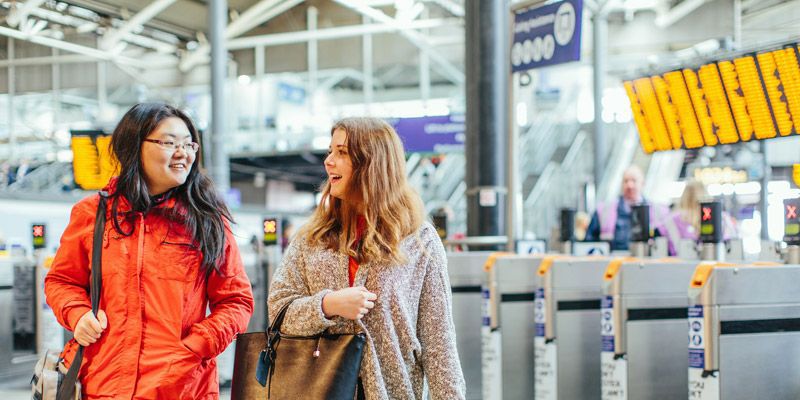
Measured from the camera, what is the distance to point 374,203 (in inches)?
99.4

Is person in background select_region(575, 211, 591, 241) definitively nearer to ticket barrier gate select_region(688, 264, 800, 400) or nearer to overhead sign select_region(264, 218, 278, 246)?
overhead sign select_region(264, 218, 278, 246)

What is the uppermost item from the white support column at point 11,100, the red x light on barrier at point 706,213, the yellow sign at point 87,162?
the white support column at point 11,100

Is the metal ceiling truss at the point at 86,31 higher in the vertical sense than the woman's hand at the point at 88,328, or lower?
higher

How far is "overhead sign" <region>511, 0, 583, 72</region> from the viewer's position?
7.21 meters

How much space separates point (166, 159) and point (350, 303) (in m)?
0.76

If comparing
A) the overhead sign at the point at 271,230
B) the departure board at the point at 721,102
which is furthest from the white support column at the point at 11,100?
the departure board at the point at 721,102

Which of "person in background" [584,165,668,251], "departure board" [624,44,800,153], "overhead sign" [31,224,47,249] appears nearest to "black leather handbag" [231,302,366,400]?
"departure board" [624,44,800,153]

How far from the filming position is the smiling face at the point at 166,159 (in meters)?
2.65

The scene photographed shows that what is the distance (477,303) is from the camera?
6.69 m

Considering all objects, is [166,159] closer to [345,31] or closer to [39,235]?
[39,235]

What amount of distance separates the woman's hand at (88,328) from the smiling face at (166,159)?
1.43ft

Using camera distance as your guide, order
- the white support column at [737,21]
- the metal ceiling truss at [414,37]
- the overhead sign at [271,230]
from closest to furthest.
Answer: the overhead sign at [271,230] < the white support column at [737,21] < the metal ceiling truss at [414,37]

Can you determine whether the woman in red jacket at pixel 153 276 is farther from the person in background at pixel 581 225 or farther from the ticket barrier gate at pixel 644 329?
the person in background at pixel 581 225

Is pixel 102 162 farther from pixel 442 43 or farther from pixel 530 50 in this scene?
pixel 442 43
